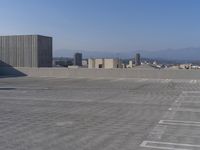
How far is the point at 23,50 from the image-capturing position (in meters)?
53.3

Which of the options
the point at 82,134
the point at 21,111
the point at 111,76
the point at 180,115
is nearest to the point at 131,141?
the point at 82,134

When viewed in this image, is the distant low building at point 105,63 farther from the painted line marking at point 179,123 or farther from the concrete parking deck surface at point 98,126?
the painted line marking at point 179,123

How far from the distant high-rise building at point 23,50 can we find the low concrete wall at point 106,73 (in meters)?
6.96

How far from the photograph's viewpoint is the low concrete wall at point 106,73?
129ft

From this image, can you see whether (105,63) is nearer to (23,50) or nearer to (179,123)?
(23,50)

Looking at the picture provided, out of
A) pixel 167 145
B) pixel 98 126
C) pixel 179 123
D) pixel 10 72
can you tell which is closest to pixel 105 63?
pixel 10 72

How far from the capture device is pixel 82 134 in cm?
969

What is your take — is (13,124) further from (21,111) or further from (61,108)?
(61,108)

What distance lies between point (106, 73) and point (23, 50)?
16845 mm

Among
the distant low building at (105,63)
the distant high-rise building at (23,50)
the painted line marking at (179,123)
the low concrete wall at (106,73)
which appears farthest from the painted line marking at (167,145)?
the distant low building at (105,63)

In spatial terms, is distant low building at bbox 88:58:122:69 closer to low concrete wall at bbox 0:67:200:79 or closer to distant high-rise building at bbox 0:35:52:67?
distant high-rise building at bbox 0:35:52:67

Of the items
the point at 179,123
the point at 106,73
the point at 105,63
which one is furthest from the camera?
the point at 105,63

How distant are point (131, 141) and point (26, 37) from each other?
45970 mm

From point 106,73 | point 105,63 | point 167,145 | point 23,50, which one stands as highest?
point 23,50
